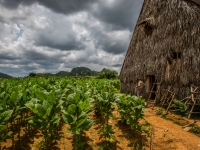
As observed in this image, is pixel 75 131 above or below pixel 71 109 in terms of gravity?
below

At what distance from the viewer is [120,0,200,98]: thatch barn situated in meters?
8.10

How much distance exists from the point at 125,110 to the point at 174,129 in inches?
86.9

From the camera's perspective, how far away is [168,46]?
31.0 feet

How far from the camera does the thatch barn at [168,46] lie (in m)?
8.10

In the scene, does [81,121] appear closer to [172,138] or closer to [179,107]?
[172,138]

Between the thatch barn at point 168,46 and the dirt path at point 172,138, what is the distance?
10.7 feet

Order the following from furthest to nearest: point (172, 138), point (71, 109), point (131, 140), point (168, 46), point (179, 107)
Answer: point (168, 46), point (179, 107), point (172, 138), point (131, 140), point (71, 109)

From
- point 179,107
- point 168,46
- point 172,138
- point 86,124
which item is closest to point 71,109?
point 86,124

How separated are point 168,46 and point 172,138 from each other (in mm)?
6228

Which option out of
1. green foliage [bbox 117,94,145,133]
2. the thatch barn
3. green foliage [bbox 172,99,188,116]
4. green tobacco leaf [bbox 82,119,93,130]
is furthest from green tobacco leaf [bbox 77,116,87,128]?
the thatch barn

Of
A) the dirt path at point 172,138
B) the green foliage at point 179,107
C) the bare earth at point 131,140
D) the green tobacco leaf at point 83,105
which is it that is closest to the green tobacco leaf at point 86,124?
the green tobacco leaf at point 83,105

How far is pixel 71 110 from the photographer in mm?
3367

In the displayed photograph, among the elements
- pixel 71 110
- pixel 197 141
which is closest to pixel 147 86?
pixel 197 141

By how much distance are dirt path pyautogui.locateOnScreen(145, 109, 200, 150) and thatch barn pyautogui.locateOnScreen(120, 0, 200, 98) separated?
3260mm
